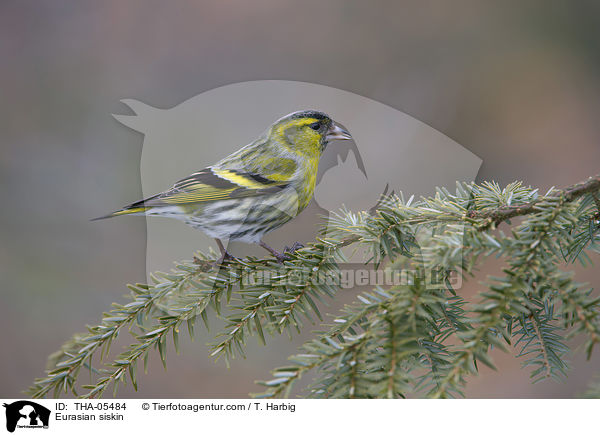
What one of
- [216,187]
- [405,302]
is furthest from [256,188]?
[405,302]

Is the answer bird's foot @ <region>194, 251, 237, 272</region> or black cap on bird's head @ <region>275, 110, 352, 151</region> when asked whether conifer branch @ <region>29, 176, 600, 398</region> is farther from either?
black cap on bird's head @ <region>275, 110, 352, 151</region>

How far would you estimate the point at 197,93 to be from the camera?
1.68 meters

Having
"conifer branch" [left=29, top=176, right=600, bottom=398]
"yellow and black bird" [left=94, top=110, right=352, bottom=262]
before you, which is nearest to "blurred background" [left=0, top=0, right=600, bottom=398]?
"yellow and black bird" [left=94, top=110, right=352, bottom=262]

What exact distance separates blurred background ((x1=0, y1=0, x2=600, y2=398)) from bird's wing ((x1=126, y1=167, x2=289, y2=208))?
57 centimetres

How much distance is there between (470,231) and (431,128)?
1.21 meters

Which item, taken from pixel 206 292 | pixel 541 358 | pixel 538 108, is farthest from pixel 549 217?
pixel 538 108

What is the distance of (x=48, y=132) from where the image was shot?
1.62 m

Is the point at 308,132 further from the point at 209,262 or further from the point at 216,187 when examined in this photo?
the point at 209,262

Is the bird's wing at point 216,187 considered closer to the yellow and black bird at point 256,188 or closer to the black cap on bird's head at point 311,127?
the yellow and black bird at point 256,188
